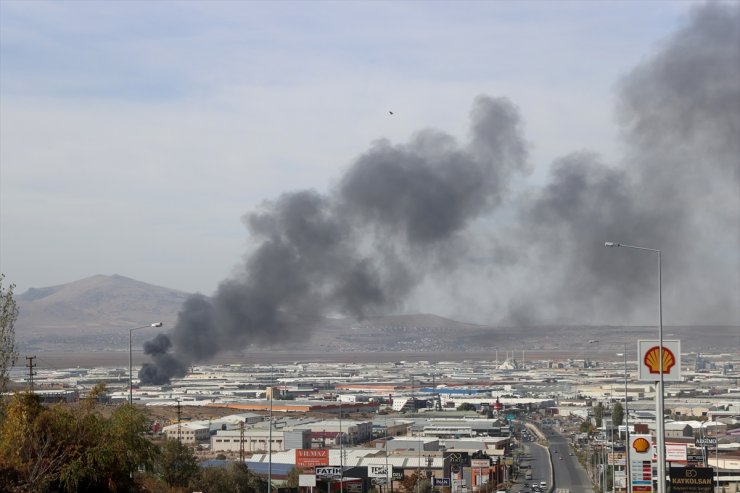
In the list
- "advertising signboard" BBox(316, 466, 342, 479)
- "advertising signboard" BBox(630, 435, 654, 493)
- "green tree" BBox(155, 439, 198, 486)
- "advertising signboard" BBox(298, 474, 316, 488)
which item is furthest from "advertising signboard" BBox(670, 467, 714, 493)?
"green tree" BBox(155, 439, 198, 486)

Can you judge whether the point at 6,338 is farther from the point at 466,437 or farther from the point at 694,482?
the point at 466,437

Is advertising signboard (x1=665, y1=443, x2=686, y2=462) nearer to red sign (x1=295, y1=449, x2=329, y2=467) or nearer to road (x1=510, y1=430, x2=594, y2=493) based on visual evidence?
road (x1=510, y1=430, x2=594, y2=493)

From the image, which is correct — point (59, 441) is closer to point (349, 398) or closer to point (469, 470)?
point (469, 470)

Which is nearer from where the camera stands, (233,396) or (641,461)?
(641,461)

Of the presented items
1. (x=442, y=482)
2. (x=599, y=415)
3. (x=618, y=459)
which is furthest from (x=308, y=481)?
(x=599, y=415)

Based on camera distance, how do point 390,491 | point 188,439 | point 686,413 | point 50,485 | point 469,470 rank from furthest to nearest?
point 686,413, point 188,439, point 469,470, point 390,491, point 50,485

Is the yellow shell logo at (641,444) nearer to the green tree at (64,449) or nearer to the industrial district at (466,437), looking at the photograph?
the industrial district at (466,437)

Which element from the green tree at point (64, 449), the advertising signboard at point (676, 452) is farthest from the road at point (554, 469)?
the green tree at point (64, 449)

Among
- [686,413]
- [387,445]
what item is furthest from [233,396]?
[387,445]
